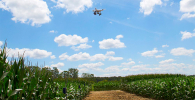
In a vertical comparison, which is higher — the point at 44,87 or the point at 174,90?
the point at 44,87

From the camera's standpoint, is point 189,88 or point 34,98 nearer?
point 34,98

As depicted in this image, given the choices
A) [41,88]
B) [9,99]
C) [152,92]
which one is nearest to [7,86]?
[9,99]

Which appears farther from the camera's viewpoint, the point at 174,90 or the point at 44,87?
the point at 174,90

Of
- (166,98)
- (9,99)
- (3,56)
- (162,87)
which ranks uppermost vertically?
(3,56)

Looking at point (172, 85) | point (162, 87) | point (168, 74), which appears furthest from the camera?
point (168, 74)

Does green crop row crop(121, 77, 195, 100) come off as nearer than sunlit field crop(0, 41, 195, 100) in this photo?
No

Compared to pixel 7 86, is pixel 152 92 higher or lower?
lower

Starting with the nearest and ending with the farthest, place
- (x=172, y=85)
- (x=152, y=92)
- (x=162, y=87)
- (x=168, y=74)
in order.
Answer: (x=172, y=85) → (x=162, y=87) → (x=152, y=92) → (x=168, y=74)

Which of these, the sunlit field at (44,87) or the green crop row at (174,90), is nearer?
the sunlit field at (44,87)

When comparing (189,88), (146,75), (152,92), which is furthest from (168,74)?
(189,88)

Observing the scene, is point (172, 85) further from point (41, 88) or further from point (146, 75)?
point (146, 75)
